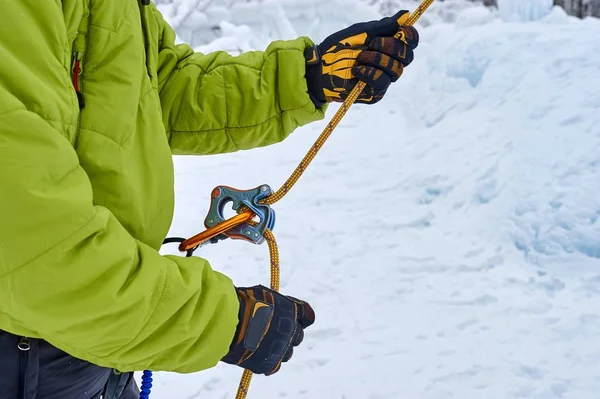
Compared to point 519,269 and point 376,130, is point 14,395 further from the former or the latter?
point 376,130

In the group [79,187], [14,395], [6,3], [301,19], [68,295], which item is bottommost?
[301,19]

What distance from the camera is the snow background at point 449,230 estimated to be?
2.46m

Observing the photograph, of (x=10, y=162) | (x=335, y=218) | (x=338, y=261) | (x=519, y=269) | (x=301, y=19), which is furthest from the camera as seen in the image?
(x=301, y=19)

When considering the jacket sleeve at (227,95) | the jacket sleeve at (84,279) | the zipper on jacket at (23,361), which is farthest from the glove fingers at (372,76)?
the zipper on jacket at (23,361)

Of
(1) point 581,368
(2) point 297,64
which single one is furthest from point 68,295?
(1) point 581,368

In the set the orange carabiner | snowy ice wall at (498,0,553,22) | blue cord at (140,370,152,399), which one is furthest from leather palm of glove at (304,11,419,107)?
snowy ice wall at (498,0,553,22)

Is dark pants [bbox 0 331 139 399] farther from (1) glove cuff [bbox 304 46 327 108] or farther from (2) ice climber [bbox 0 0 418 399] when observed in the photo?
(1) glove cuff [bbox 304 46 327 108]

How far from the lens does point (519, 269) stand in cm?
307

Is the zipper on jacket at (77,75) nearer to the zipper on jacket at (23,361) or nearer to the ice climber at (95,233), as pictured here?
the ice climber at (95,233)

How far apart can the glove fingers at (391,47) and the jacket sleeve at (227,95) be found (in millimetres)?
193

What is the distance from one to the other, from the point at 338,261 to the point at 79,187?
8.18 ft

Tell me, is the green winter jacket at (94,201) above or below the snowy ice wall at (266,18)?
above

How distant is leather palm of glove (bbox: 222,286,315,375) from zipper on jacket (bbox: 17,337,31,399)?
0.36 meters

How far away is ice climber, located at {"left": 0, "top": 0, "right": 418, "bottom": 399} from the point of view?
0.86 metres
